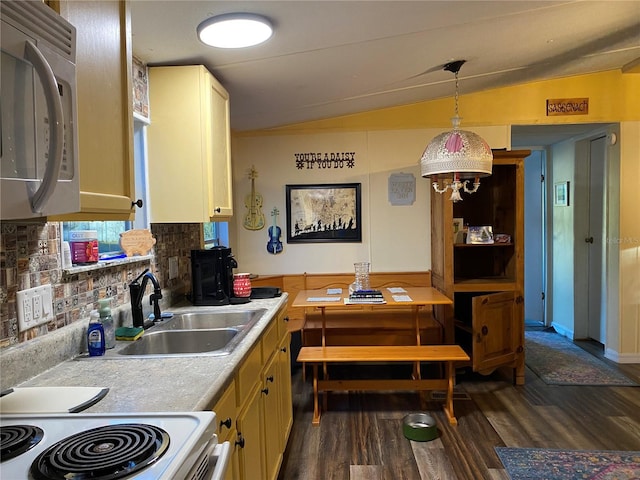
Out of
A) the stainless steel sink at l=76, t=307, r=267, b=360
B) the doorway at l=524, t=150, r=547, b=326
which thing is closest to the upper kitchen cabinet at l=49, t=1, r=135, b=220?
the stainless steel sink at l=76, t=307, r=267, b=360

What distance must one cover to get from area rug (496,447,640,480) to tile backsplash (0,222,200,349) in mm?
2229

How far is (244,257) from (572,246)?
3490mm

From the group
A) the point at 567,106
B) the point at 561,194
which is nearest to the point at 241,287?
the point at 567,106

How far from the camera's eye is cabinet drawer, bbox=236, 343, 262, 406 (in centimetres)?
160

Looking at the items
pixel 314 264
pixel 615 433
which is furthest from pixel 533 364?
pixel 314 264

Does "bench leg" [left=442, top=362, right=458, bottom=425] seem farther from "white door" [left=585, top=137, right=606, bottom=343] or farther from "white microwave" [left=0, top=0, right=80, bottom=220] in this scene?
"white microwave" [left=0, top=0, right=80, bottom=220]

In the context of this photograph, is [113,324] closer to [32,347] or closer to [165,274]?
[32,347]

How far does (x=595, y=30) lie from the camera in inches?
112

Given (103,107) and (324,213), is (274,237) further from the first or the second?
(103,107)

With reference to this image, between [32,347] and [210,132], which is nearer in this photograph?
[32,347]

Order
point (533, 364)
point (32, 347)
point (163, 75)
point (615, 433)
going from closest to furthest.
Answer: point (32, 347), point (163, 75), point (615, 433), point (533, 364)

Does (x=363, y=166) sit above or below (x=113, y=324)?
above

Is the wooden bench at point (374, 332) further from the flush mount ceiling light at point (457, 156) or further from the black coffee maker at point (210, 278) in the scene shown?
the black coffee maker at point (210, 278)

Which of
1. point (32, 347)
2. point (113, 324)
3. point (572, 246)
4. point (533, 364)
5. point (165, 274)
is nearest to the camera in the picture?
point (32, 347)
